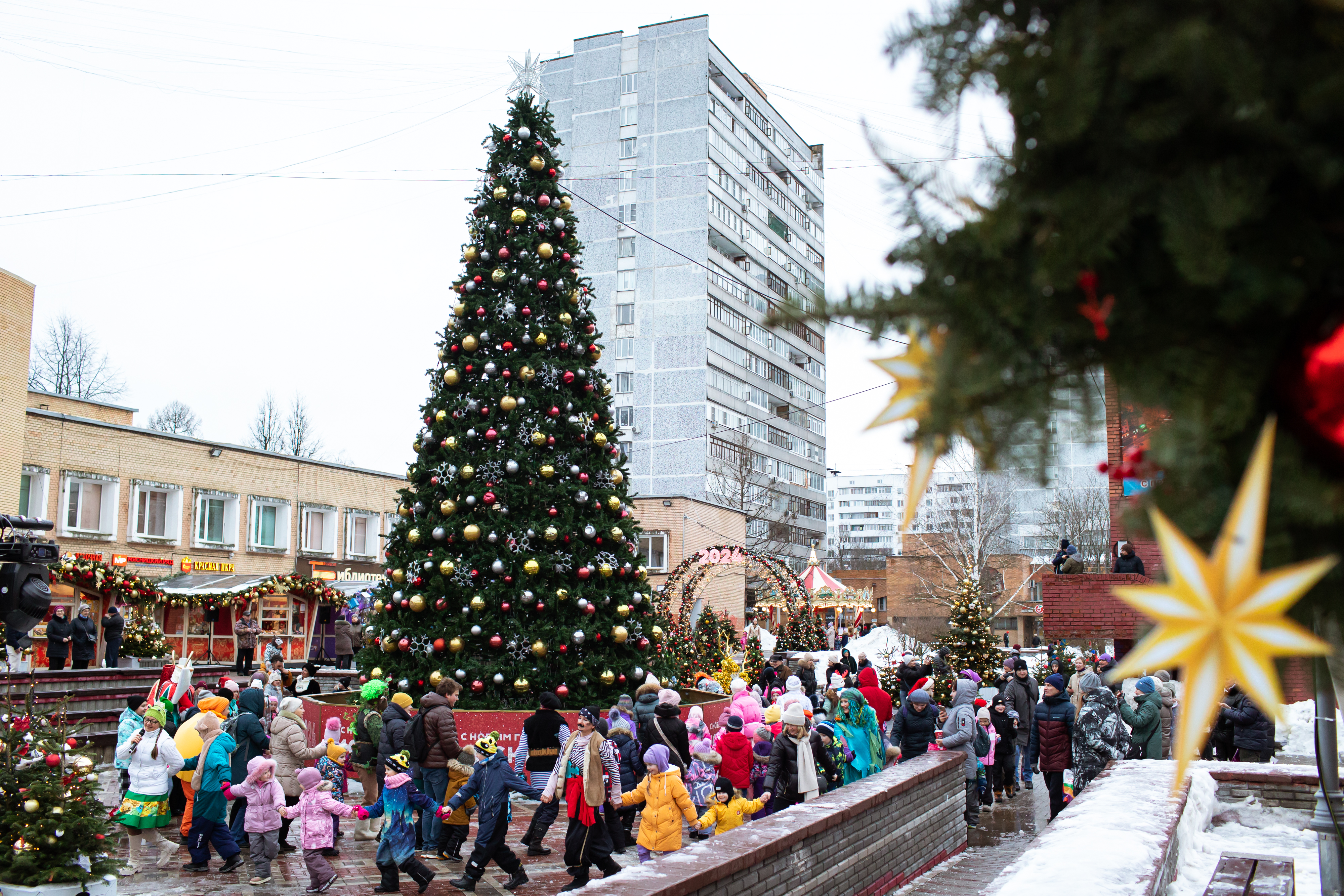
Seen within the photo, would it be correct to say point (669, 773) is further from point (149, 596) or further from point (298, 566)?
point (298, 566)

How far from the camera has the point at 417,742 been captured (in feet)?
33.6

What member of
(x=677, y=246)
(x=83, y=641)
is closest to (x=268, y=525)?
(x=83, y=641)

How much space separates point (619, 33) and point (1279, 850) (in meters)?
69.0

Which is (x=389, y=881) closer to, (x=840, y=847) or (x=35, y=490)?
(x=840, y=847)

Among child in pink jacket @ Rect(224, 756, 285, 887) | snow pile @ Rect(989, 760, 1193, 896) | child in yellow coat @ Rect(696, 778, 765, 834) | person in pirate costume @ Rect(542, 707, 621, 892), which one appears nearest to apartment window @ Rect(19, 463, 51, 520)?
child in pink jacket @ Rect(224, 756, 285, 887)

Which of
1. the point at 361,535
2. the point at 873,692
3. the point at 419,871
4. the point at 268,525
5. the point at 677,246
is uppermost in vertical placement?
the point at 677,246

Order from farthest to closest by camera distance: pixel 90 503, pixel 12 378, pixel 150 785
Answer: pixel 90 503
pixel 12 378
pixel 150 785

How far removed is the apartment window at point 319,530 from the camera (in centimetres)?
3997

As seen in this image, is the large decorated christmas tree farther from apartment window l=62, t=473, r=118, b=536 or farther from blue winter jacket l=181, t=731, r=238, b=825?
apartment window l=62, t=473, r=118, b=536

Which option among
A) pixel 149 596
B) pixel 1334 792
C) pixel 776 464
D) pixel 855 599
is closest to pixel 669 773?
pixel 1334 792

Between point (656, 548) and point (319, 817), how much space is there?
3167cm

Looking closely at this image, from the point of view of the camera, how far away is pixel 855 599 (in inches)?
1892

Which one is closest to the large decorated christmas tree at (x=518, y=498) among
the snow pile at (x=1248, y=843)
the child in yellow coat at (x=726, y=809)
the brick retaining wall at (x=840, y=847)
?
the brick retaining wall at (x=840, y=847)

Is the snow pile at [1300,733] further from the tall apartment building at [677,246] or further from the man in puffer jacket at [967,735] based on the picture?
the tall apartment building at [677,246]
